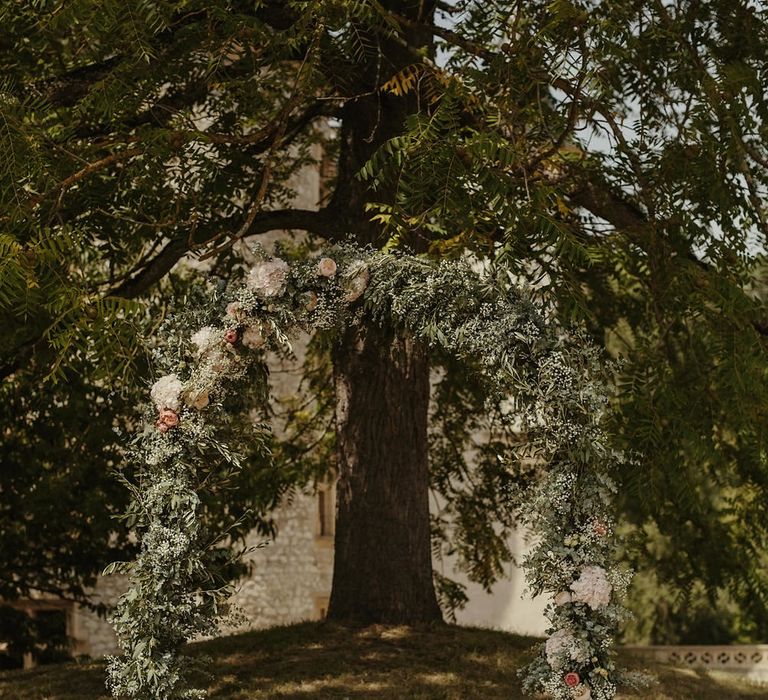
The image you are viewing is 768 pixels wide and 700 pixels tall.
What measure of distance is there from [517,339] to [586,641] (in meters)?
1.58

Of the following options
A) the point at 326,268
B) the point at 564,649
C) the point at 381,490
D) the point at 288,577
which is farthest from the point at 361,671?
the point at 288,577

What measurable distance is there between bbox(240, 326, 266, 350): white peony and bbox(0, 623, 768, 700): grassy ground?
2.42 meters

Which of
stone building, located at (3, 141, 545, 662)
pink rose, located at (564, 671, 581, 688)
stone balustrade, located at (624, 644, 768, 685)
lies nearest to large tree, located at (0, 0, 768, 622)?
Answer: pink rose, located at (564, 671, 581, 688)

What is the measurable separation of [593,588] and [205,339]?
8.11 feet

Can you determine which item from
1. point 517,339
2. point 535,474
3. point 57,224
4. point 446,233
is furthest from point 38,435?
point 517,339

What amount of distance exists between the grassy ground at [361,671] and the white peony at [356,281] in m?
2.71

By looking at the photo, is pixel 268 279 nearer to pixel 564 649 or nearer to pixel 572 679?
pixel 564 649

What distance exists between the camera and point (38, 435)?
1202 centimetres

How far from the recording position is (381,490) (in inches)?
371

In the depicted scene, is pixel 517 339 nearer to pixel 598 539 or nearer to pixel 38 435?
pixel 598 539

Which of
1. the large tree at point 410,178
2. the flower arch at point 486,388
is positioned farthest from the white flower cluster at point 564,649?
the large tree at point 410,178

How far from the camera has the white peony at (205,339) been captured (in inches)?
260

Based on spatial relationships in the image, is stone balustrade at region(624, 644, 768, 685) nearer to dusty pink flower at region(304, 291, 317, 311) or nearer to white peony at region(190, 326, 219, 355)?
dusty pink flower at region(304, 291, 317, 311)

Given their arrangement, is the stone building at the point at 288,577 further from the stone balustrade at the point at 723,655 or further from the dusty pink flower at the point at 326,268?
the dusty pink flower at the point at 326,268
